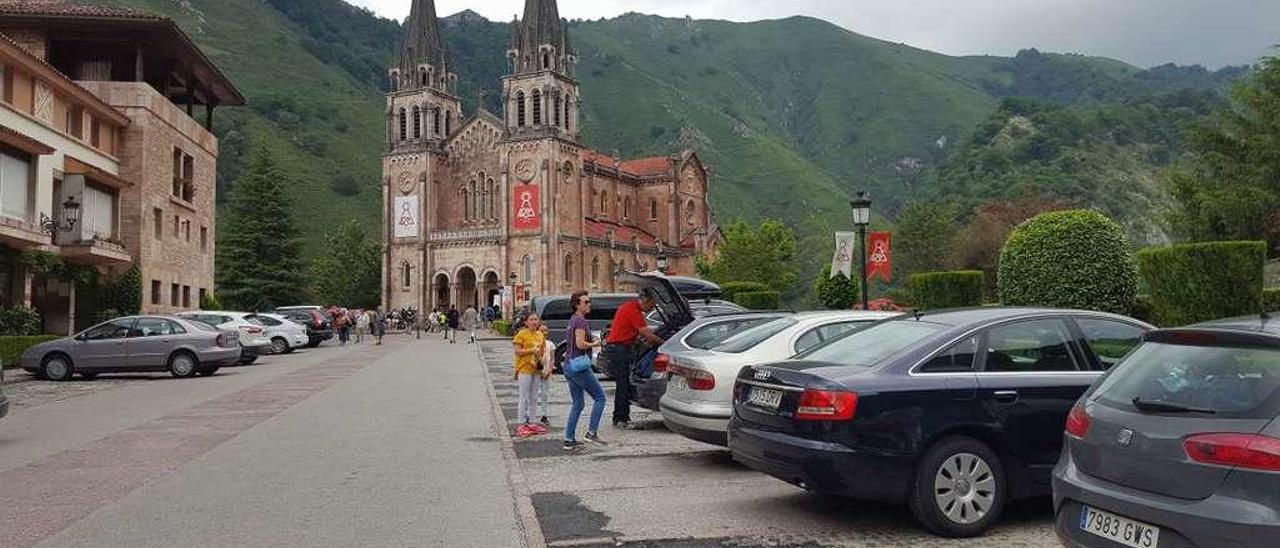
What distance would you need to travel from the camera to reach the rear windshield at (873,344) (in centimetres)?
692

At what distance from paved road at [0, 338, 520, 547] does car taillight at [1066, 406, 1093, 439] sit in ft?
11.9

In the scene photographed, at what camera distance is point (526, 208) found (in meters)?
72.6

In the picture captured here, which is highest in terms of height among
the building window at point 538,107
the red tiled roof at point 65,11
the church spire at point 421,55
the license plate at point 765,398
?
the church spire at point 421,55

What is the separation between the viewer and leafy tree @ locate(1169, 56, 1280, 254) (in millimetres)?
36688

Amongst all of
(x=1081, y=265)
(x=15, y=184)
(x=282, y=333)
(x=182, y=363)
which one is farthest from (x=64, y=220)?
(x=1081, y=265)

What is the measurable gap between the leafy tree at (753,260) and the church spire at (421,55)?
2791 centimetres

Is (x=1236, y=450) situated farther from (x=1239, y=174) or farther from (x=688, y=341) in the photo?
(x=1239, y=174)

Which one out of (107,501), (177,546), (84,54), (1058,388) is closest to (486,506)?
(177,546)

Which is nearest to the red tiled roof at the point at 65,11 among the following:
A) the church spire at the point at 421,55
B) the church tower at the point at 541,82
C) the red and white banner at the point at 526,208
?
the red and white banner at the point at 526,208

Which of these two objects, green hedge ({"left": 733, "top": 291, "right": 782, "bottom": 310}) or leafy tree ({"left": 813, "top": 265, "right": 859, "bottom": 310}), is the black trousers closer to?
leafy tree ({"left": 813, "top": 265, "right": 859, "bottom": 310})

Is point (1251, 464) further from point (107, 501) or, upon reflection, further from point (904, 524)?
point (107, 501)

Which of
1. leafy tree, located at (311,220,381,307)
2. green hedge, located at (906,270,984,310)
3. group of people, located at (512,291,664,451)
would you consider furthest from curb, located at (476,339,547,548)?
leafy tree, located at (311,220,381,307)

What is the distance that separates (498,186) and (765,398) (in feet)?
232

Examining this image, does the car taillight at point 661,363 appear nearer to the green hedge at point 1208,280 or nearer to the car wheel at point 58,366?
the green hedge at point 1208,280
